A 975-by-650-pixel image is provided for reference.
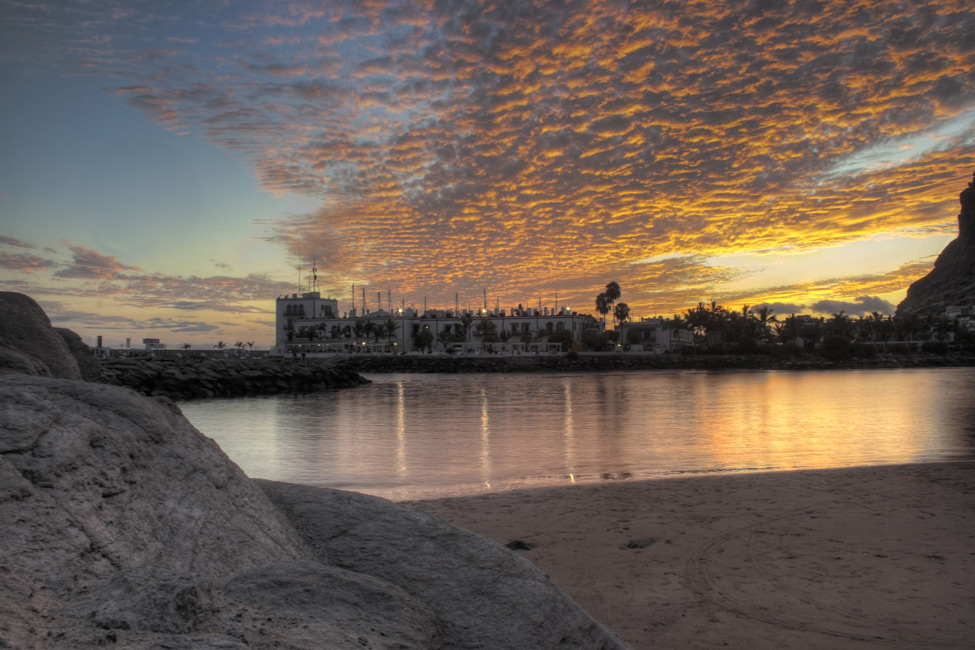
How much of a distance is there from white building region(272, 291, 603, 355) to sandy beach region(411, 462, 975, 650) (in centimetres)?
11079

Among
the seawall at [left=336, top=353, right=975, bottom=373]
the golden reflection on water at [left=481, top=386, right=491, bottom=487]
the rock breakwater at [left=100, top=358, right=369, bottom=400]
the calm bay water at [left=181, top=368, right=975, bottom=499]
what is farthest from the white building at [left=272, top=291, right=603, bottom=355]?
the golden reflection on water at [left=481, top=386, right=491, bottom=487]

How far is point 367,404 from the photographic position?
1475 inches

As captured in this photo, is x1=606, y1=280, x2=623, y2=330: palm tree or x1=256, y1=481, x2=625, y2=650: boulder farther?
x1=606, y1=280, x2=623, y2=330: palm tree

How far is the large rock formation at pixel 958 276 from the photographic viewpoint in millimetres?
171375

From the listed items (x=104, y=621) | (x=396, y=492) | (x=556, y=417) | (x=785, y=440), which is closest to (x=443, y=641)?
(x=104, y=621)

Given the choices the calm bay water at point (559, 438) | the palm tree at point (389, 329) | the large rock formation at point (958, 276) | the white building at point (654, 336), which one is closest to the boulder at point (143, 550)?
the calm bay water at point (559, 438)

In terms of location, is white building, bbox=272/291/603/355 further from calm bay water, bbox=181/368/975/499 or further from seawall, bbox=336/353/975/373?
calm bay water, bbox=181/368/975/499

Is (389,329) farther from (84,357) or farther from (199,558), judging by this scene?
(199,558)

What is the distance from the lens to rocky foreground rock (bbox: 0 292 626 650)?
6.55ft

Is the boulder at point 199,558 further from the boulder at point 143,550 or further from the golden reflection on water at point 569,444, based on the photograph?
the golden reflection on water at point 569,444

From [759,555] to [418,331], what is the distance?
129420mm

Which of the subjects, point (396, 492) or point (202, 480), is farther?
point (396, 492)

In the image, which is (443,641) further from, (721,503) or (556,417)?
(556,417)

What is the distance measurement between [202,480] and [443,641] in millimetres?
1393
